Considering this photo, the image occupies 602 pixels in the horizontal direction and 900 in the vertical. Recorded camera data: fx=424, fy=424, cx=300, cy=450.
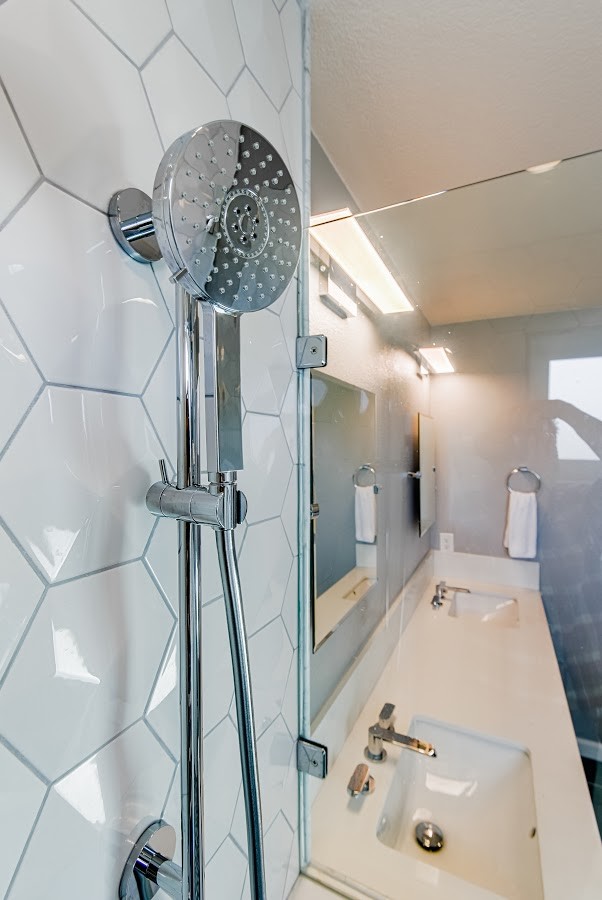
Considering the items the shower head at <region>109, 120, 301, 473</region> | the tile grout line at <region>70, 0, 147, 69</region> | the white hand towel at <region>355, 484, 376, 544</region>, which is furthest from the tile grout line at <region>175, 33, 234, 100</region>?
the white hand towel at <region>355, 484, 376, 544</region>

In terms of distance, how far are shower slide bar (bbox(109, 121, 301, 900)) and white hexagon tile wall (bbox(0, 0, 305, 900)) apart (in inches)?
1.3

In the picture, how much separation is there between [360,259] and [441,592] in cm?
102

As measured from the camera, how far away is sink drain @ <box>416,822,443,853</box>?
0.90 meters

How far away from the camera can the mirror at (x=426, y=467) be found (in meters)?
1.18

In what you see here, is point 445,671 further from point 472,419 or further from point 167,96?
point 167,96

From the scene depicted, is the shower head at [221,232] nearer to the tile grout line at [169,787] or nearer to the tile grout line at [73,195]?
the tile grout line at [73,195]

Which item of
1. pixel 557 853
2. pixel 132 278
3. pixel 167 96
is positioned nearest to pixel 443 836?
pixel 557 853

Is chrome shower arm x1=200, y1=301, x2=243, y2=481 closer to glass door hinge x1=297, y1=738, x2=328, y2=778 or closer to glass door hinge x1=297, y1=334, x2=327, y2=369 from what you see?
glass door hinge x1=297, y1=334, x2=327, y2=369

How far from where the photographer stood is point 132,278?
1.33 feet

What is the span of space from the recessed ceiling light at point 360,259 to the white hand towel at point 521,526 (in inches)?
22.9

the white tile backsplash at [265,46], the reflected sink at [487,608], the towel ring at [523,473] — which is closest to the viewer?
the white tile backsplash at [265,46]

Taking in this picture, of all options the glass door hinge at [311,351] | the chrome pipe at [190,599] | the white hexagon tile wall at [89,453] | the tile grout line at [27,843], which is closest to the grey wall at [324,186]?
the glass door hinge at [311,351]

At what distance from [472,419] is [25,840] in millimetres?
1139

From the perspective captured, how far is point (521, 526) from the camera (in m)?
1.18
